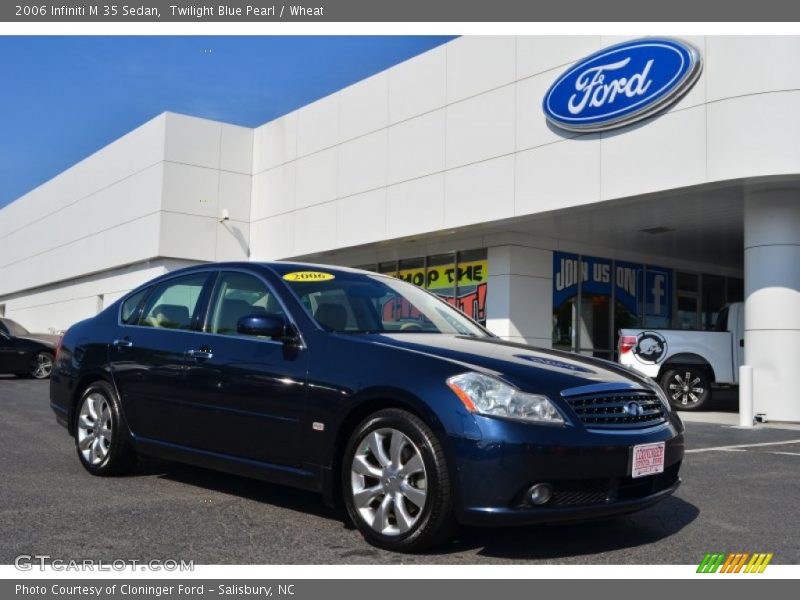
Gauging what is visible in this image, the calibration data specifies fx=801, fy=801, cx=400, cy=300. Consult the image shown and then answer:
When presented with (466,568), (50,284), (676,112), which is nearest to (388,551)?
(466,568)

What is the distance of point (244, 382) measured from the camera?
191 inches

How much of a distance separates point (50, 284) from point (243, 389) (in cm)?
3329

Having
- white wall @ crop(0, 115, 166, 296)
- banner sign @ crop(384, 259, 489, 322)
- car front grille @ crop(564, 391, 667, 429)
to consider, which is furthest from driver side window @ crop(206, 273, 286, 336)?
white wall @ crop(0, 115, 166, 296)

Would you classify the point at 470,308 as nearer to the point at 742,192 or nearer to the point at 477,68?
the point at 477,68

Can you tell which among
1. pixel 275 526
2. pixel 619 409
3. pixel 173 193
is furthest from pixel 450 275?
pixel 619 409

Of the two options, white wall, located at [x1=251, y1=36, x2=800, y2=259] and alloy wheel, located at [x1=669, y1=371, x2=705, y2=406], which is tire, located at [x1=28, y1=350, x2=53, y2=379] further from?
alloy wheel, located at [x1=669, y1=371, x2=705, y2=406]

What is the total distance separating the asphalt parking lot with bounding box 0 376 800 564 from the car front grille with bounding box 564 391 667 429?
2.16 ft

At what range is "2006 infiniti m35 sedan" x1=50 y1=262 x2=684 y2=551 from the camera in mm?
3838

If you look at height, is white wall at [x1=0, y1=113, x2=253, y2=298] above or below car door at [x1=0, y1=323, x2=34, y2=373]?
above

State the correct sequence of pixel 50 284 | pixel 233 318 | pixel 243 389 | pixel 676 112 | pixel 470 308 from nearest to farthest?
pixel 243 389 → pixel 233 318 → pixel 676 112 → pixel 470 308 → pixel 50 284

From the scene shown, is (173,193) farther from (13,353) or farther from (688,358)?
(688,358)

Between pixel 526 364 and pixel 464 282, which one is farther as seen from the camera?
pixel 464 282

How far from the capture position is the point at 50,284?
3491 cm

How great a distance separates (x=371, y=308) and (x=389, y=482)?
1.37m
